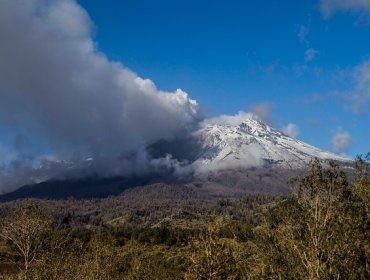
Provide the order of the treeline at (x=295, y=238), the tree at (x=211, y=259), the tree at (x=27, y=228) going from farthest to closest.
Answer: the tree at (x=27, y=228), the treeline at (x=295, y=238), the tree at (x=211, y=259)

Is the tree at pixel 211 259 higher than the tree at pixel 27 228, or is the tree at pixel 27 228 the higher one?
the tree at pixel 27 228

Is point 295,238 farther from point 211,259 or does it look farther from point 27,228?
point 27,228

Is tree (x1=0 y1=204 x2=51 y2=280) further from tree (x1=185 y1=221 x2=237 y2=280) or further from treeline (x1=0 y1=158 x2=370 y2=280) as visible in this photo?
tree (x1=185 y1=221 x2=237 y2=280)

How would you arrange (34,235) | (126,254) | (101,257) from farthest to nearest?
(126,254) < (101,257) < (34,235)

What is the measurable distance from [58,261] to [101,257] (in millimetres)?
16620

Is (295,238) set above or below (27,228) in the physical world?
below

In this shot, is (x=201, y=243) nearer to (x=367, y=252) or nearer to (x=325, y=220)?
(x=325, y=220)

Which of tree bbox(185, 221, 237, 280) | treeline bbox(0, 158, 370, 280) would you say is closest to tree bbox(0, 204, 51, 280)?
treeline bbox(0, 158, 370, 280)

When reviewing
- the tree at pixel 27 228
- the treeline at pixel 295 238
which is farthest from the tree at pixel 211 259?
the tree at pixel 27 228

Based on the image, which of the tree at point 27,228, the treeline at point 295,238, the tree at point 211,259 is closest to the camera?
the tree at point 211,259

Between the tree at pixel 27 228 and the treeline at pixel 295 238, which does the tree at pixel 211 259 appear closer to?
the treeline at pixel 295 238

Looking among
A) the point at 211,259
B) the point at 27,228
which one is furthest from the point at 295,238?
the point at 27,228

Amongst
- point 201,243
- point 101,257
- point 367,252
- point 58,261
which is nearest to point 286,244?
point 367,252

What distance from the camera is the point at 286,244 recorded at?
55531mm
